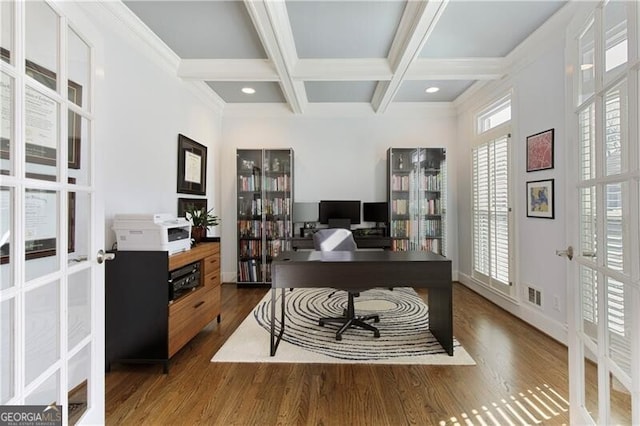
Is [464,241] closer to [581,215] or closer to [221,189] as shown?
[581,215]

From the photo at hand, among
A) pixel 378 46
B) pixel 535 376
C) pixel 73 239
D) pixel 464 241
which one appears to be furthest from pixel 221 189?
pixel 535 376

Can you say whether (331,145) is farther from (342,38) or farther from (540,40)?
(540,40)

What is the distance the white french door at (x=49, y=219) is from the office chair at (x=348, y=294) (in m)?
1.80

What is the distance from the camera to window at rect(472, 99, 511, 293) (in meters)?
3.29

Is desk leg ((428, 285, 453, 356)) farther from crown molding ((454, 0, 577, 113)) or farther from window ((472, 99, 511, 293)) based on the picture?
crown molding ((454, 0, 577, 113))

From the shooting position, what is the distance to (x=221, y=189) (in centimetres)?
450

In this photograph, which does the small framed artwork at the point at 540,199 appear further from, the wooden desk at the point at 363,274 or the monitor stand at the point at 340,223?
the monitor stand at the point at 340,223

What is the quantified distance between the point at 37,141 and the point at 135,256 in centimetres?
116

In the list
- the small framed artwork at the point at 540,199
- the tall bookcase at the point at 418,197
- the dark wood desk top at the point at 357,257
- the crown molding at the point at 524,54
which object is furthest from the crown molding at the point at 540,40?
the dark wood desk top at the point at 357,257

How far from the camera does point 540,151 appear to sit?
8.96 ft

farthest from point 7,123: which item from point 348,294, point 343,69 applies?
point 343,69

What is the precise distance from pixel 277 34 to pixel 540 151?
102 inches

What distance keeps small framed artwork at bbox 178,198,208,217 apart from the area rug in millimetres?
1402

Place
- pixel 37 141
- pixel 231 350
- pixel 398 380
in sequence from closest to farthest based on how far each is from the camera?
pixel 37 141 < pixel 398 380 < pixel 231 350
